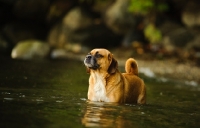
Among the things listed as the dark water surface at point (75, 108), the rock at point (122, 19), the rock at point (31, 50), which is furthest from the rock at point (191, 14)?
the dark water surface at point (75, 108)

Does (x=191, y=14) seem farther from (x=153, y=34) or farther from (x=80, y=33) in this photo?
(x=80, y=33)

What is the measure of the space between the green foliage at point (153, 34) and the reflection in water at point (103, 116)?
19.3m

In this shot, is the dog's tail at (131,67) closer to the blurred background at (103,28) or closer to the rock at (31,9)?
the blurred background at (103,28)

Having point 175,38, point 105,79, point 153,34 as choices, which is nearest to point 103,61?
point 105,79

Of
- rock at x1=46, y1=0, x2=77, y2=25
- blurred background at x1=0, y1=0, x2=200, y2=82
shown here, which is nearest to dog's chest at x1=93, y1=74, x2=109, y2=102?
blurred background at x1=0, y1=0, x2=200, y2=82

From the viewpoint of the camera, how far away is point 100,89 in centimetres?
1086

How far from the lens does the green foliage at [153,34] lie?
29500 millimetres

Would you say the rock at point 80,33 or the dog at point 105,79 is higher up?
the rock at point 80,33

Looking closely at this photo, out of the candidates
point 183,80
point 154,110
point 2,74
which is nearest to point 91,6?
point 183,80

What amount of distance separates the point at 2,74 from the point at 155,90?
177 inches

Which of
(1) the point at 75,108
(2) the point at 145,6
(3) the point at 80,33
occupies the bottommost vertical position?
(1) the point at 75,108

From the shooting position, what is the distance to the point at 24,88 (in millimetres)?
12453

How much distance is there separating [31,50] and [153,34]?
6.85 m

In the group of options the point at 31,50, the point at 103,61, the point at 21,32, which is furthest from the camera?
the point at 21,32
